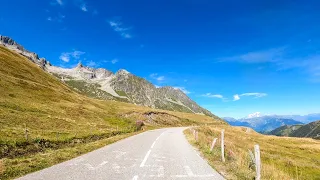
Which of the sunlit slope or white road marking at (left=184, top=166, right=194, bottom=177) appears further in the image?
the sunlit slope

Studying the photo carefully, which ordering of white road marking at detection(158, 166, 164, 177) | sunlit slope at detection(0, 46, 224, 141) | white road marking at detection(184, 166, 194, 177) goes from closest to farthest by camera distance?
white road marking at detection(158, 166, 164, 177) → white road marking at detection(184, 166, 194, 177) → sunlit slope at detection(0, 46, 224, 141)

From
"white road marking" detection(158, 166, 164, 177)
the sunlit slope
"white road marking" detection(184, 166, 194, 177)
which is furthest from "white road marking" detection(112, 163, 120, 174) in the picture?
the sunlit slope

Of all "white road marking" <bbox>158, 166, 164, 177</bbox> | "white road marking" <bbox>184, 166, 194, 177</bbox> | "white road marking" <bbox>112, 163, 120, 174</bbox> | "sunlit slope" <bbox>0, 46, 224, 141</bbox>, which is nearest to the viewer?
"white road marking" <bbox>158, 166, 164, 177</bbox>

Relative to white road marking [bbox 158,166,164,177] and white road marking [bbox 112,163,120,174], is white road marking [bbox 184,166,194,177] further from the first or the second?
white road marking [bbox 112,163,120,174]

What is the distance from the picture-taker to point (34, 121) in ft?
127

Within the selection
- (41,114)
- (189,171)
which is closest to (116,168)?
(189,171)

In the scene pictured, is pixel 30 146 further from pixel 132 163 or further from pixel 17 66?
pixel 17 66

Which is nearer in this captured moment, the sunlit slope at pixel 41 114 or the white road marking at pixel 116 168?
the white road marking at pixel 116 168

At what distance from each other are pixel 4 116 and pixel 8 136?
12.9 meters

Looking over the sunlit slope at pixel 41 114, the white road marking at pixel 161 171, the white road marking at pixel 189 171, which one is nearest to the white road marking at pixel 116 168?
the white road marking at pixel 161 171

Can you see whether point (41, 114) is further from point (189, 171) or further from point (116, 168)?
point (189, 171)

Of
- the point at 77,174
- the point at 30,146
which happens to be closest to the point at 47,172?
the point at 77,174

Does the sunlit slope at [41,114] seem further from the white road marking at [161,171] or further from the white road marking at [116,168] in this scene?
the white road marking at [161,171]

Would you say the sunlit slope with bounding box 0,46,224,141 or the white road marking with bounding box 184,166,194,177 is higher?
the sunlit slope with bounding box 0,46,224,141
